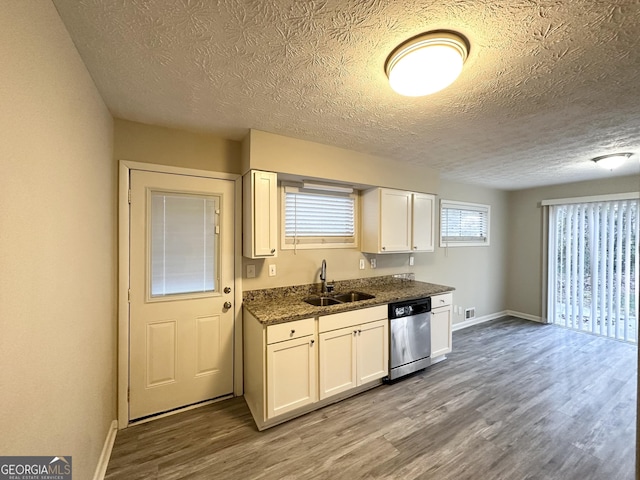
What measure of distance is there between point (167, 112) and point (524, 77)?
244 centimetres

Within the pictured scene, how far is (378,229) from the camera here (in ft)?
10.2

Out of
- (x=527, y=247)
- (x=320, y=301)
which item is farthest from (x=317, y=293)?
(x=527, y=247)

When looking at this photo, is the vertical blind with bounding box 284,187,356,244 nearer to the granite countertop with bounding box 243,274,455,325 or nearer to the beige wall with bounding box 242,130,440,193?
the beige wall with bounding box 242,130,440,193

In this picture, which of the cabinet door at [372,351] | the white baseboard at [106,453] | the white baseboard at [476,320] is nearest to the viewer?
the white baseboard at [106,453]

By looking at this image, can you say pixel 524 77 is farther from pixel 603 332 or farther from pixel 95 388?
pixel 603 332

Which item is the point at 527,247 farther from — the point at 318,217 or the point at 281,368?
the point at 281,368

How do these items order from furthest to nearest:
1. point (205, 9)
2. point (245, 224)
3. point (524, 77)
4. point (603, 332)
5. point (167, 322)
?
point (603, 332)
point (245, 224)
point (167, 322)
point (524, 77)
point (205, 9)

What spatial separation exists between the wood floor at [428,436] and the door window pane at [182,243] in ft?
3.82

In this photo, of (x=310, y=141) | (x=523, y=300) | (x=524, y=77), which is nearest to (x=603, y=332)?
(x=523, y=300)

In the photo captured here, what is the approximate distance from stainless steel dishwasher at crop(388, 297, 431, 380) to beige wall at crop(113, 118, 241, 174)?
7.49 ft

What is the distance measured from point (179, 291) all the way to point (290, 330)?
1096 mm

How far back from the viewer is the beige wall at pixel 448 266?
2830mm

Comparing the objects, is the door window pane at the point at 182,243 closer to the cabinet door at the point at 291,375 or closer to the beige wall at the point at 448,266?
the beige wall at the point at 448,266

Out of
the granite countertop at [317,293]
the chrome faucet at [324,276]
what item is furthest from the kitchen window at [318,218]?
the granite countertop at [317,293]
